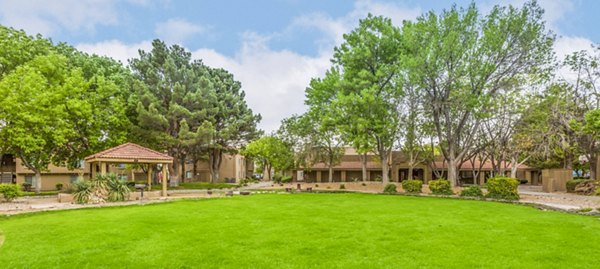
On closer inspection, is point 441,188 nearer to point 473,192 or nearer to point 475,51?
point 473,192

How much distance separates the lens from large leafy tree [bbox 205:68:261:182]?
34881 millimetres

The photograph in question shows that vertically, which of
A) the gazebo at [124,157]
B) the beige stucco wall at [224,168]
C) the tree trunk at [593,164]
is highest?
the gazebo at [124,157]

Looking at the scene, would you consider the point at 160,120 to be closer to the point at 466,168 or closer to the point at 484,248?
the point at 484,248

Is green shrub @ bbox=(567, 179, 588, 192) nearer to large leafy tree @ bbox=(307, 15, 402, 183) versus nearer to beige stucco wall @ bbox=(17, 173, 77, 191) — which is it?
large leafy tree @ bbox=(307, 15, 402, 183)

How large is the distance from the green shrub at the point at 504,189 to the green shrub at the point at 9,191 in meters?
27.2

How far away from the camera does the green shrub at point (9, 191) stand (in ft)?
65.0

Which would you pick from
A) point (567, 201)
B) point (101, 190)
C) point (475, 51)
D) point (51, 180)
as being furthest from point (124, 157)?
point (567, 201)

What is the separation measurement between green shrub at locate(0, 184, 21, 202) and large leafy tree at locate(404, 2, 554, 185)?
24.6m

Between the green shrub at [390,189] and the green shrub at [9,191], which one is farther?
the green shrub at [390,189]

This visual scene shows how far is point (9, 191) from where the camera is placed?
19906mm

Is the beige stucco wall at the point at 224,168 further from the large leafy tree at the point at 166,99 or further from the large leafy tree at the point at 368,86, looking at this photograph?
the large leafy tree at the point at 368,86

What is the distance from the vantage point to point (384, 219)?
1255cm

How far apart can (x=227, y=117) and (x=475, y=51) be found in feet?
80.5

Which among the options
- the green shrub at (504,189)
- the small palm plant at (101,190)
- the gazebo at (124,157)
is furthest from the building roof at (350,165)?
the small palm plant at (101,190)
